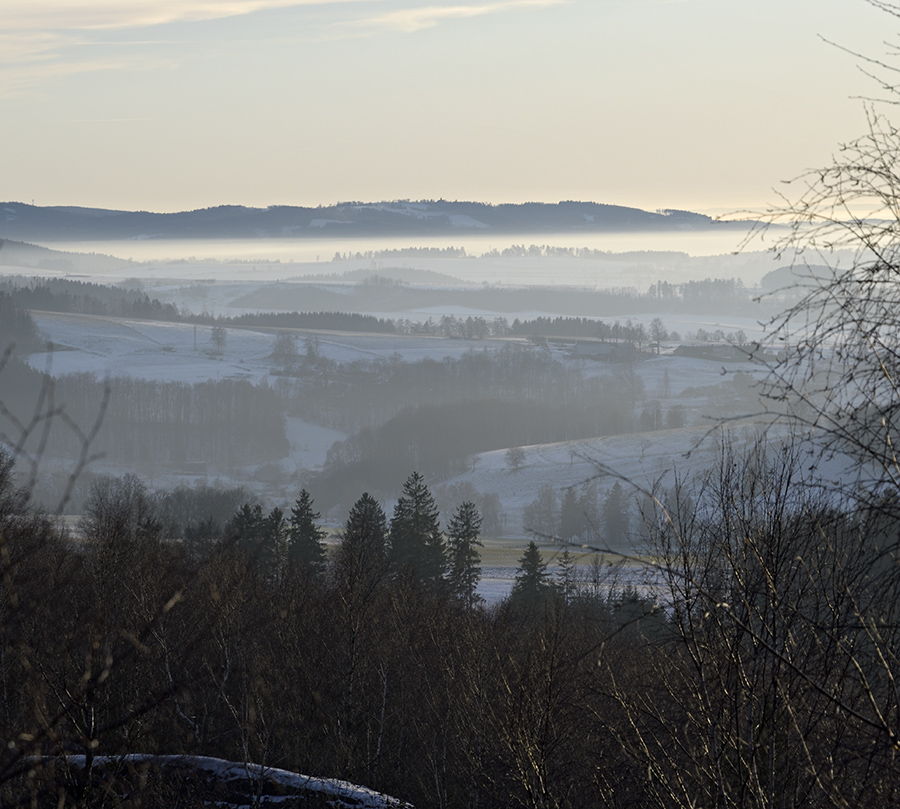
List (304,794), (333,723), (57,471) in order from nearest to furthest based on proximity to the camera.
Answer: (304,794) < (333,723) < (57,471)

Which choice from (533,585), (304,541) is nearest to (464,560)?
(533,585)

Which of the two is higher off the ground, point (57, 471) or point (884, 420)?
point (884, 420)

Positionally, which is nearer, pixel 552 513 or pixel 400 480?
pixel 552 513

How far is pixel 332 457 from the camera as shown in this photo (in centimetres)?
17550

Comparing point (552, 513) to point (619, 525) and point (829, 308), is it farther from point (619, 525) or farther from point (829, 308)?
point (829, 308)

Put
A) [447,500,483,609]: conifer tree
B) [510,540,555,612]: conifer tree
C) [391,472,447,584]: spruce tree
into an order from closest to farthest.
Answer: [510,540,555,612]: conifer tree → [447,500,483,609]: conifer tree → [391,472,447,584]: spruce tree

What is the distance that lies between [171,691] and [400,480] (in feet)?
516

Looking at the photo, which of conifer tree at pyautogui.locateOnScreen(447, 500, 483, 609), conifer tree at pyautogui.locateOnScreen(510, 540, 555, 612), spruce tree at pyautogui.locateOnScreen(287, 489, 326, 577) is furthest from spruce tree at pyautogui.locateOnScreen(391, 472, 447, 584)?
conifer tree at pyautogui.locateOnScreen(510, 540, 555, 612)

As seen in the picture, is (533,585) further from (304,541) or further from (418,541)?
(304,541)

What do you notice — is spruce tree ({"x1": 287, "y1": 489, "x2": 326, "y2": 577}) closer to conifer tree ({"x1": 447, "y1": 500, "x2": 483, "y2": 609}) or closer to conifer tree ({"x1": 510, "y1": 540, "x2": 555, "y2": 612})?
conifer tree ({"x1": 447, "y1": 500, "x2": 483, "y2": 609})

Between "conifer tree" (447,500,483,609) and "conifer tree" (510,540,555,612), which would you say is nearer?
"conifer tree" (510,540,555,612)

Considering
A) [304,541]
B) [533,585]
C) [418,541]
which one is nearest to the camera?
[533,585]

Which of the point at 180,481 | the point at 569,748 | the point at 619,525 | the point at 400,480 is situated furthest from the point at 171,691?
the point at 180,481

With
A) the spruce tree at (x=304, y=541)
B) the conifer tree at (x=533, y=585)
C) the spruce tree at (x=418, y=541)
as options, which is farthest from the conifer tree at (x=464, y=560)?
the spruce tree at (x=304, y=541)
